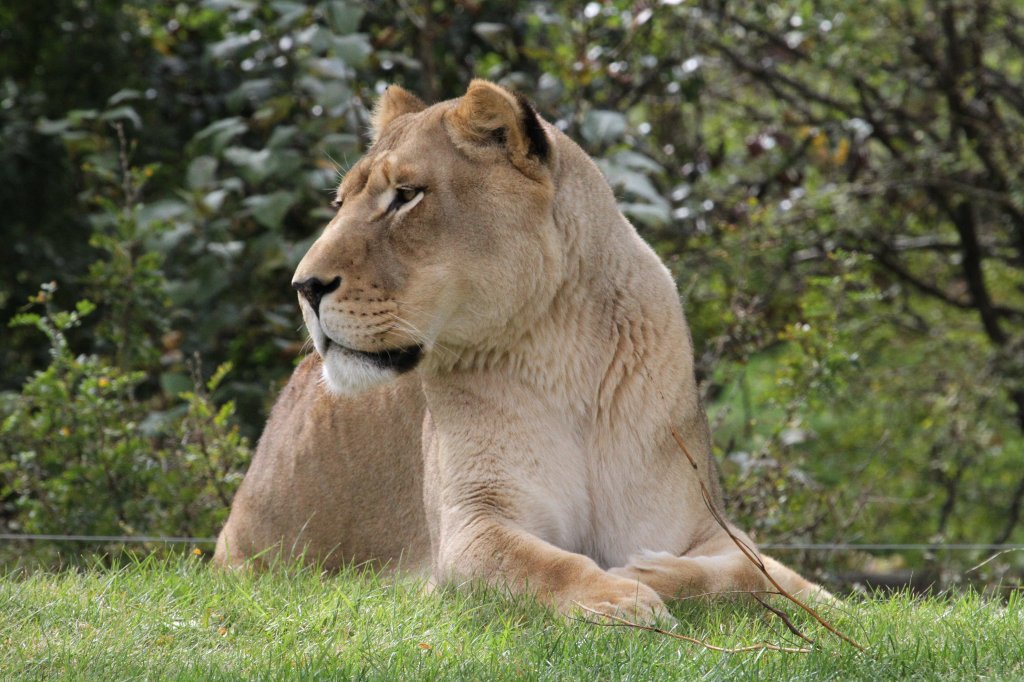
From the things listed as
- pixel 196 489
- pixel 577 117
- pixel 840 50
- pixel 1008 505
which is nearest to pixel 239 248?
pixel 196 489

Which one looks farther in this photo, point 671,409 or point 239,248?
point 239,248

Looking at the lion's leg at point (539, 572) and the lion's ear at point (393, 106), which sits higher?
the lion's ear at point (393, 106)

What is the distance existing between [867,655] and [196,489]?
3.79 meters

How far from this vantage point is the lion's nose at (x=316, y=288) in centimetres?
411

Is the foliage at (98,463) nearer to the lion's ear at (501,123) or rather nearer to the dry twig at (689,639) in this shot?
the lion's ear at (501,123)

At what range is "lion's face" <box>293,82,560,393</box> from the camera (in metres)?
4.12

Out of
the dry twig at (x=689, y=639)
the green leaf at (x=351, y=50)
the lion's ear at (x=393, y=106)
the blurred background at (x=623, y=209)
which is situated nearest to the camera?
the dry twig at (x=689, y=639)

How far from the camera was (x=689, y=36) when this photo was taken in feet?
27.9

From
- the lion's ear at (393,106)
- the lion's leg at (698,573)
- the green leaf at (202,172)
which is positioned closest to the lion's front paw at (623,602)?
the lion's leg at (698,573)

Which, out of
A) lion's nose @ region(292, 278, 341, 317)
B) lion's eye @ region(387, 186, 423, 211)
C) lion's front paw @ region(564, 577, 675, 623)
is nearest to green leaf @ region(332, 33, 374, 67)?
lion's eye @ region(387, 186, 423, 211)

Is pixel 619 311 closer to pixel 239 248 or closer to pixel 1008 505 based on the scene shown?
pixel 239 248

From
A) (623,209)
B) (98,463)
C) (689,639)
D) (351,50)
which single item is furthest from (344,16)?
(689,639)

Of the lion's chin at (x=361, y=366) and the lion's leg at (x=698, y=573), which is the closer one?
the lion's leg at (x=698, y=573)

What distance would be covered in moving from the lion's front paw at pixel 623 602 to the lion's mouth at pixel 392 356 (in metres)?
0.93
